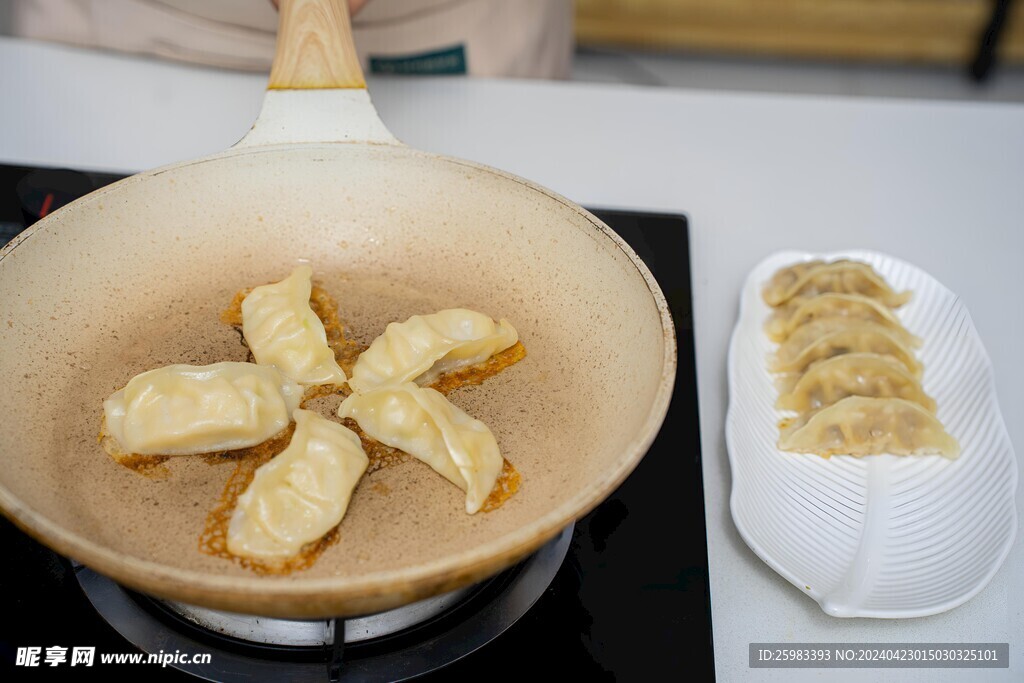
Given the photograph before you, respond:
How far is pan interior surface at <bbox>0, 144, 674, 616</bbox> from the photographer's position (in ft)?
2.87

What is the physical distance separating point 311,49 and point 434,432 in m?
0.64

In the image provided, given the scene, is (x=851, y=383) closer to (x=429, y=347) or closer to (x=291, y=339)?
(x=429, y=347)

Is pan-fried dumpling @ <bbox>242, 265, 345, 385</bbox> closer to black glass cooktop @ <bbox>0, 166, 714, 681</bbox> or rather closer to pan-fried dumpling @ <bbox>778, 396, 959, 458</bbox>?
black glass cooktop @ <bbox>0, 166, 714, 681</bbox>

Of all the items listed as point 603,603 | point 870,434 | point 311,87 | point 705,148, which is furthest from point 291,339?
point 705,148

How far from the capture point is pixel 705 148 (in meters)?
1.89

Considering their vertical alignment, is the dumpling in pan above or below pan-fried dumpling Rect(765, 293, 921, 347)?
below

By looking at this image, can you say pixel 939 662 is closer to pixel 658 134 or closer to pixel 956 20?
pixel 658 134

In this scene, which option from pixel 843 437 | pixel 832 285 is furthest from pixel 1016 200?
pixel 843 437

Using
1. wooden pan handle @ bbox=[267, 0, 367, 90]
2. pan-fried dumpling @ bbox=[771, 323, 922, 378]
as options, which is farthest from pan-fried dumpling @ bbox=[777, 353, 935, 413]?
wooden pan handle @ bbox=[267, 0, 367, 90]

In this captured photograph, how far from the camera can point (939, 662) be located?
41.9 inches

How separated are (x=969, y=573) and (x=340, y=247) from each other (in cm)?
100

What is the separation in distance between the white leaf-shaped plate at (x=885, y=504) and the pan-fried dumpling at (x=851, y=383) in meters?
0.04

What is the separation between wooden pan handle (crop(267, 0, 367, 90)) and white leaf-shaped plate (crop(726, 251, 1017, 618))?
0.76 m

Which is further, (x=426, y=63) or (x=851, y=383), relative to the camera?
A: (x=426, y=63)
